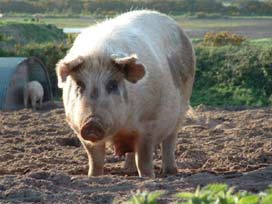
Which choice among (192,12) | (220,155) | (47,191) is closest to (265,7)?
→ (192,12)

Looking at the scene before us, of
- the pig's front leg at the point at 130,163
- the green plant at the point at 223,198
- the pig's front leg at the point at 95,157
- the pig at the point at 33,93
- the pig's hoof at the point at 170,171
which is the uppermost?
the green plant at the point at 223,198

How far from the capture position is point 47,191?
6547 millimetres

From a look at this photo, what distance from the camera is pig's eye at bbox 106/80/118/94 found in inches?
272

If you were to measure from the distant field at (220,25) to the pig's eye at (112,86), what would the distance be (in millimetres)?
25413

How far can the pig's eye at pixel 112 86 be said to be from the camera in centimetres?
691

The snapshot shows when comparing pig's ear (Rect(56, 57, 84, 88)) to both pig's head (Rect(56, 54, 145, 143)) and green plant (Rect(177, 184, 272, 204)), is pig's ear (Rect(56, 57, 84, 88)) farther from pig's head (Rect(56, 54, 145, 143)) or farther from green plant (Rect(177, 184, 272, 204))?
green plant (Rect(177, 184, 272, 204))

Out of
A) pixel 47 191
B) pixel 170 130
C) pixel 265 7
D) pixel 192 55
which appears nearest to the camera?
pixel 47 191

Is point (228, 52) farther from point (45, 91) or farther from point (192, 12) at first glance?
point (192, 12)

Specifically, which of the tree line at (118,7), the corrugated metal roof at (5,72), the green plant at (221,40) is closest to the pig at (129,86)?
the corrugated metal roof at (5,72)

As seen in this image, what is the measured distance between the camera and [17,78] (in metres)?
18.5

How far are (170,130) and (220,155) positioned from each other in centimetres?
163

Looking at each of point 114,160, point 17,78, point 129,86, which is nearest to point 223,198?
point 129,86

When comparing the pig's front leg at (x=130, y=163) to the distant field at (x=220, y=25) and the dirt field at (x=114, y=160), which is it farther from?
the distant field at (x=220, y=25)

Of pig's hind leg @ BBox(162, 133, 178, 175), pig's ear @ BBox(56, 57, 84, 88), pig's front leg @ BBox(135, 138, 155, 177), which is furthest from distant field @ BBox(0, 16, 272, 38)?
pig's ear @ BBox(56, 57, 84, 88)
